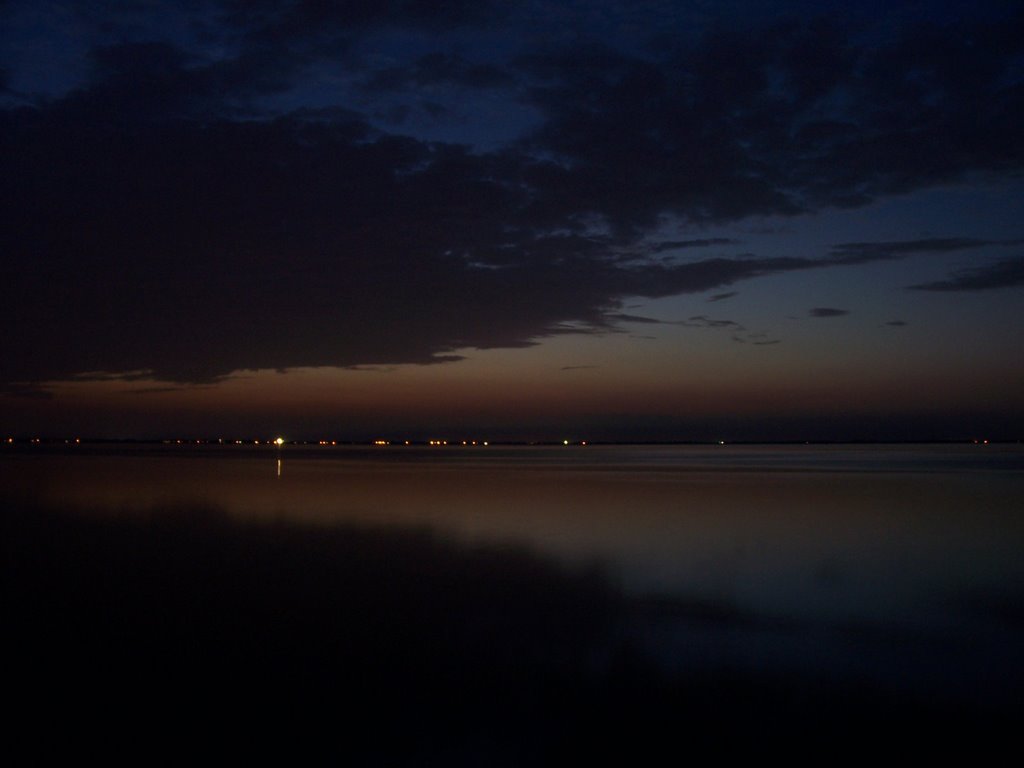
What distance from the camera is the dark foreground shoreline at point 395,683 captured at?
6.32 m

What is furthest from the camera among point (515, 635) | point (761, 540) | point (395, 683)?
point (761, 540)

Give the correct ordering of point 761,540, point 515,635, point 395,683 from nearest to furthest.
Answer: point 395,683 → point 515,635 → point 761,540

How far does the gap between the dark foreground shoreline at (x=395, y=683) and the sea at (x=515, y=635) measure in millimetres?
31

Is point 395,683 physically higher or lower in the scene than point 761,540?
lower

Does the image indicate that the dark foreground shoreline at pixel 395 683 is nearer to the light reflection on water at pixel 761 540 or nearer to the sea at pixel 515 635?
the sea at pixel 515 635

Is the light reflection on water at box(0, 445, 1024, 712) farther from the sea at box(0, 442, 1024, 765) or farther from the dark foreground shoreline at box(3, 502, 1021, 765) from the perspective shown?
the dark foreground shoreline at box(3, 502, 1021, 765)

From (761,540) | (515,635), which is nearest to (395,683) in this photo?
(515,635)

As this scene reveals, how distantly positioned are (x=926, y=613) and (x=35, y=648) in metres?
9.76

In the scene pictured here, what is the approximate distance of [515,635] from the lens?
9531 millimetres

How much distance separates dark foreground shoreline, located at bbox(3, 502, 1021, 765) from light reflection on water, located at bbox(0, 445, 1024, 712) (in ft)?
3.01

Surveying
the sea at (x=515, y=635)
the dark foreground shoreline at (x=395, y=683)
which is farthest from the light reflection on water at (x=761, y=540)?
the dark foreground shoreline at (x=395, y=683)

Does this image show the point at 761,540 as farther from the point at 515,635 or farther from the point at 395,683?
the point at 395,683

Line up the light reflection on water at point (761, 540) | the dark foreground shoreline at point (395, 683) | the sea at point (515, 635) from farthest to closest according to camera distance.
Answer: the light reflection on water at point (761, 540) → the sea at point (515, 635) → the dark foreground shoreline at point (395, 683)

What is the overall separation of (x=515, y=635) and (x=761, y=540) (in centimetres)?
939
